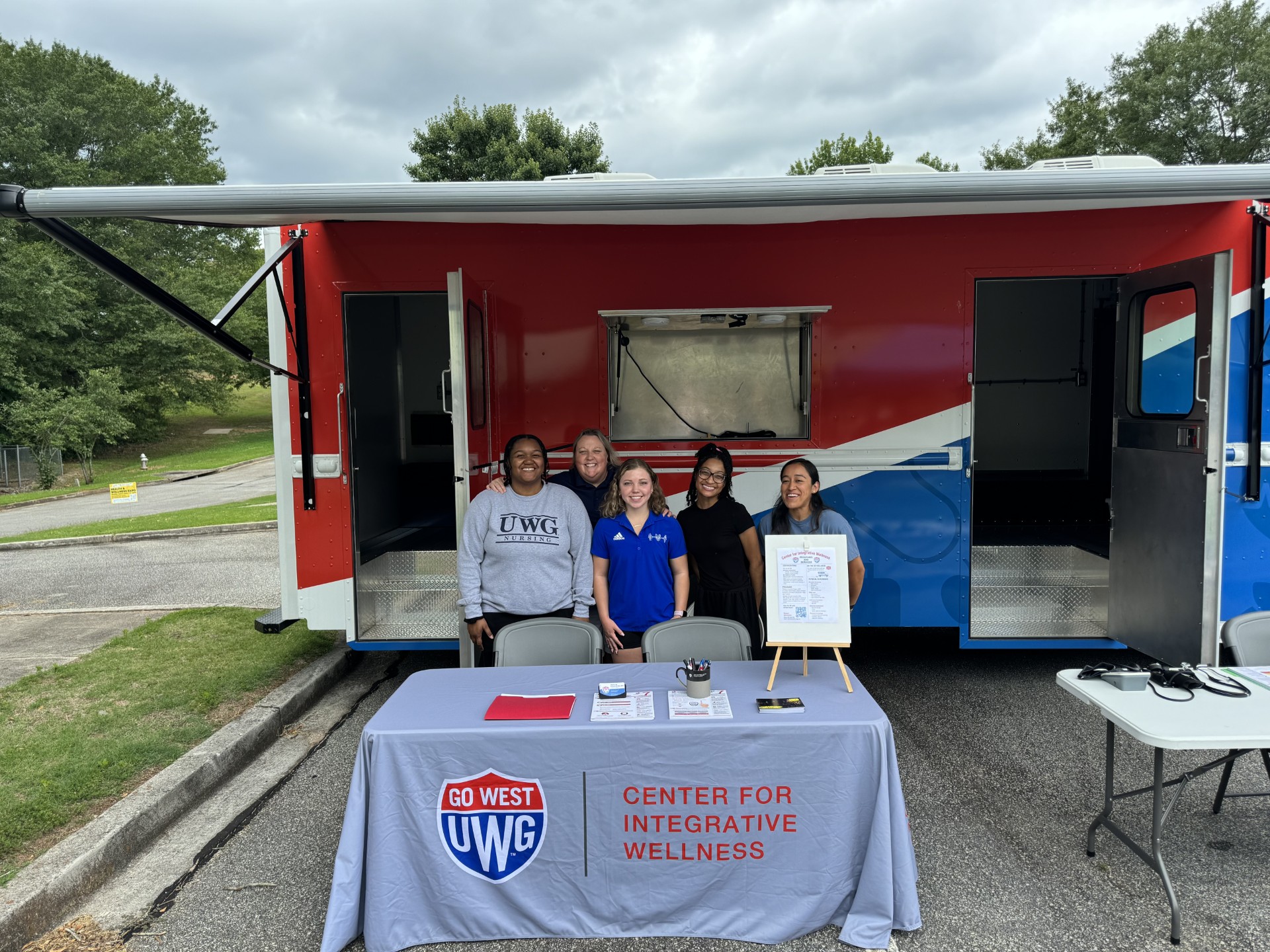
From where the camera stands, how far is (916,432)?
174 inches

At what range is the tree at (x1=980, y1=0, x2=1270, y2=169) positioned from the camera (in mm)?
18641

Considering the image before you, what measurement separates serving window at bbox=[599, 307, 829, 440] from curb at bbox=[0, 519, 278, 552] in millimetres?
6814

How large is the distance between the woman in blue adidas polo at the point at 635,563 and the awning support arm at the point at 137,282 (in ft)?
5.61

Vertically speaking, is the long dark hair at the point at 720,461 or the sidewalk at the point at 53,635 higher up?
the long dark hair at the point at 720,461

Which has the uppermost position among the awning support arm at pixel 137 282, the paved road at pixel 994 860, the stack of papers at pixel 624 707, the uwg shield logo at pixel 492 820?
the awning support arm at pixel 137 282

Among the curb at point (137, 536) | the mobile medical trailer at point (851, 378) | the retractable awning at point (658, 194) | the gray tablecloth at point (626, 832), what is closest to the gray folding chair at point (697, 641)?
the gray tablecloth at point (626, 832)

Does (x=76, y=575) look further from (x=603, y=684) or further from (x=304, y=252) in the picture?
(x=603, y=684)

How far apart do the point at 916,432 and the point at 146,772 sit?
4.01 m

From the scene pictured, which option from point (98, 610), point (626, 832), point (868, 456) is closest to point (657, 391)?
point (868, 456)

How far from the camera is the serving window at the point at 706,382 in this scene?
4895mm

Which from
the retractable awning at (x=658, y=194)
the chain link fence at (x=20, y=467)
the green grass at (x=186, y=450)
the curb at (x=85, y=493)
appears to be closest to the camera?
the retractable awning at (x=658, y=194)

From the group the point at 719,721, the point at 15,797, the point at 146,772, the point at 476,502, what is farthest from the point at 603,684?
the point at 15,797

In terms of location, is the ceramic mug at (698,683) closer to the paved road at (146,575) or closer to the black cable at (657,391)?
the black cable at (657,391)

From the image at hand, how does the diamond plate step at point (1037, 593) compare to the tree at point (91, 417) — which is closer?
the diamond plate step at point (1037, 593)
